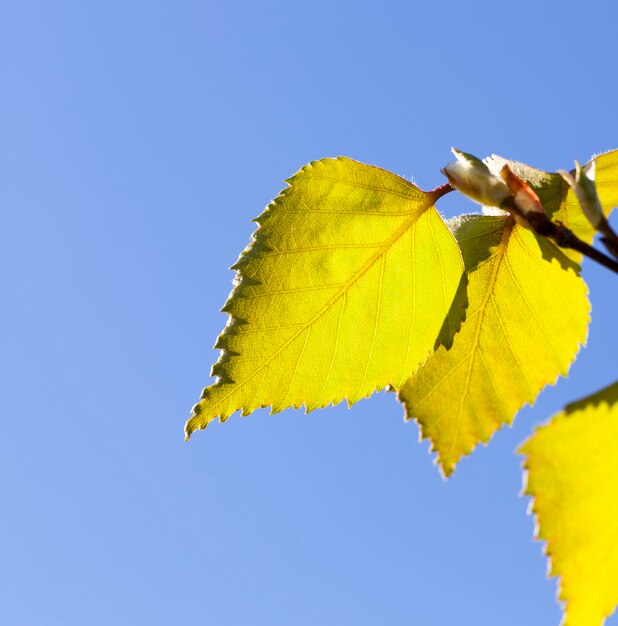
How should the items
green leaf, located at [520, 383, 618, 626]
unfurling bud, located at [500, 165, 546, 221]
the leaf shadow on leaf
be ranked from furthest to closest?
the leaf shadow on leaf
unfurling bud, located at [500, 165, 546, 221]
green leaf, located at [520, 383, 618, 626]

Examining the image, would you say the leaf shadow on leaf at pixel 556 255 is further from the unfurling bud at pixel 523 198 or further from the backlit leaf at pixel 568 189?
the unfurling bud at pixel 523 198

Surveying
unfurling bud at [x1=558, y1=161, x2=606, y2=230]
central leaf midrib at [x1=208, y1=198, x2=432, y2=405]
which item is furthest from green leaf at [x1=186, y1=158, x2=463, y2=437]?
unfurling bud at [x1=558, y1=161, x2=606, y2=230]

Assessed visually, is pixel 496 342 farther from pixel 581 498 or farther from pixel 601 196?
pixel 581 498

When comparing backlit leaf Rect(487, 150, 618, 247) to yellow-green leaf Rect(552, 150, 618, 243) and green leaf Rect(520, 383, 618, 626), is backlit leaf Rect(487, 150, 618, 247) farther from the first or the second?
green leaf Rect(520, 383, 618, 626)

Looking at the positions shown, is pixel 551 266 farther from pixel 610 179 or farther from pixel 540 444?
pixel 540 444

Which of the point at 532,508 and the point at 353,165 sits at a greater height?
the point at 353,165

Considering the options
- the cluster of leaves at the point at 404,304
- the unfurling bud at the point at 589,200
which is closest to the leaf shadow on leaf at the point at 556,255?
the cluster of leaves at the point at 404,304

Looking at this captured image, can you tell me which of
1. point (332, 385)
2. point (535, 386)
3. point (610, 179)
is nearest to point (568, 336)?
point (535, 386)
